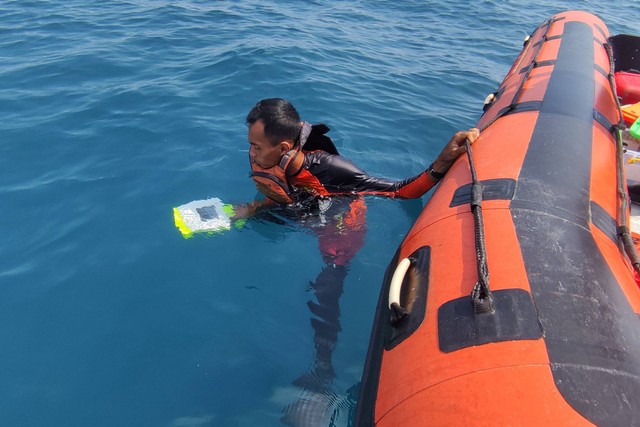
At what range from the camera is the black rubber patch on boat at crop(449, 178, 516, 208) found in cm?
217

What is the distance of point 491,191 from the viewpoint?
87.4 inches

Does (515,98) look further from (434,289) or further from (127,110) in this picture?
(127,110)

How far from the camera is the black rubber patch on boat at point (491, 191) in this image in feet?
7.11

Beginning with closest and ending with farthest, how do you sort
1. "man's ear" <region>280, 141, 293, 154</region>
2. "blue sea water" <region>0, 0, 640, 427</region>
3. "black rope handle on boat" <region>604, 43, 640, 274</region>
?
"black rope handle on boat" <region>604, 43, 640, 274</region>, "blue sea water" <region>0, 0, 640, 427</region>, "man's ear" <region>280, 141, 293, 154</region>

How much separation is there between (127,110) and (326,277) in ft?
11.2

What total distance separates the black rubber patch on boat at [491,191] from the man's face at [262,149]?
1124 mm

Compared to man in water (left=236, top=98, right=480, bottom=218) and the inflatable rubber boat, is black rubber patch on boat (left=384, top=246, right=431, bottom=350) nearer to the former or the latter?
the inflatable rubber boat

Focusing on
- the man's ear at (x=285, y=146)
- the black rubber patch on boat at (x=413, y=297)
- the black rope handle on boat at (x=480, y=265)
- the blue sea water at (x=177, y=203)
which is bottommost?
the blue sea water at (x=177, y=203)

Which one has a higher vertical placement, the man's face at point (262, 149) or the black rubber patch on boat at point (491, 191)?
the black rubber patch on boat at point (491, 191)

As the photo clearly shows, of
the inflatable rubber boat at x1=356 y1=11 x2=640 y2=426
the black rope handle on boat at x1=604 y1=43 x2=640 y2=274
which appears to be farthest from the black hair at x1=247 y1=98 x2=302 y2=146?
the black rope handle on boat at x1=604 y1=43 x2=640 y2=274

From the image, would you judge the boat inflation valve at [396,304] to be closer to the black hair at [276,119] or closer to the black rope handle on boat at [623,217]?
the black rope handle on boat at [623,217]

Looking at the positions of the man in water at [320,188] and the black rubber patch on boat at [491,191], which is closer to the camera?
the black rubber patch on boat at [491,191]

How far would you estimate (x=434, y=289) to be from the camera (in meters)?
1.82

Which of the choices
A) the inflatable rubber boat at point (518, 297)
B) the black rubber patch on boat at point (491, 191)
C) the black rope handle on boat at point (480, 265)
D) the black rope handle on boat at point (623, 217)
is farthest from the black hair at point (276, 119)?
the black rope handle on boat at point (623, 217)
